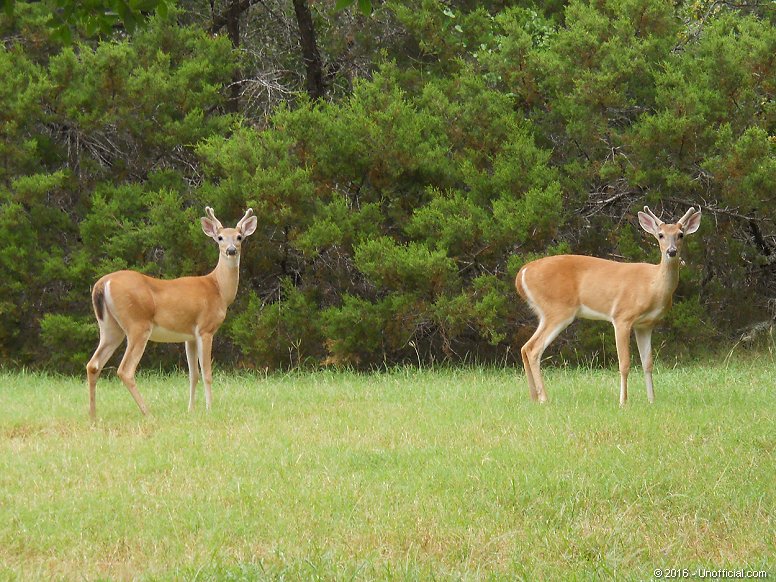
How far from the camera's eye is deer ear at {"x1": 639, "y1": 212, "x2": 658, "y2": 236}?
9341mm

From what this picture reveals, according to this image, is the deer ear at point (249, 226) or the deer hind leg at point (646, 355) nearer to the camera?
the deer hind leg at point (646, 355)

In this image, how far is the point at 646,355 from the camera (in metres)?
9.39

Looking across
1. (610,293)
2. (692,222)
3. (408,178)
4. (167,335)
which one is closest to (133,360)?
(167,335)

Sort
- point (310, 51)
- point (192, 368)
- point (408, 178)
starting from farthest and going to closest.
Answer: point (310, 51) < point (408, 178) < point (192, 368)

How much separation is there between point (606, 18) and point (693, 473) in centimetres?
799

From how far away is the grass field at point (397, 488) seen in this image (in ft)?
16.7

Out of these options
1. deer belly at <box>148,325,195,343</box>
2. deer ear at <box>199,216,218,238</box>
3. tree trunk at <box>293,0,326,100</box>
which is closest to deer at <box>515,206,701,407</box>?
deer ear at <box>199,216,218,238</box>

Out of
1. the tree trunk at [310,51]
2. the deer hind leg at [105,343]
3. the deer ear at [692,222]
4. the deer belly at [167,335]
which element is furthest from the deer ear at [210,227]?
the tree trunk at [310,51]

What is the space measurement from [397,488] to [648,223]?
4223mm

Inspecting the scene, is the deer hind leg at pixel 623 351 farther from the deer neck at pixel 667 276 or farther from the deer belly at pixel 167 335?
the deer belly at pixel 167 335

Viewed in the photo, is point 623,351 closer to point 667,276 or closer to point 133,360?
point 667,276

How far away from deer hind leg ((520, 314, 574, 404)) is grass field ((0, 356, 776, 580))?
0.86 ft

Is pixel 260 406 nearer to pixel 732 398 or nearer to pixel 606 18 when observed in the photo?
pixel 732 398

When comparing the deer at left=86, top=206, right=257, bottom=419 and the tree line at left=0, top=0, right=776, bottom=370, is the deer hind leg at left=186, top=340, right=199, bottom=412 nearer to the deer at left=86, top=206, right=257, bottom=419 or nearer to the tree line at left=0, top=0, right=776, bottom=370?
the deer at left=86, top=206, right=257, bottom=419
